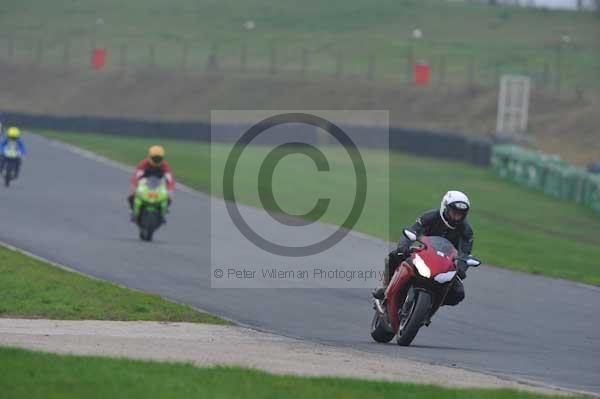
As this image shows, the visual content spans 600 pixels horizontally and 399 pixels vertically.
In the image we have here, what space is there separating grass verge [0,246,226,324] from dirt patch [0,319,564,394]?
482 millimetres

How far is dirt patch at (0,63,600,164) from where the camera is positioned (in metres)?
58.1

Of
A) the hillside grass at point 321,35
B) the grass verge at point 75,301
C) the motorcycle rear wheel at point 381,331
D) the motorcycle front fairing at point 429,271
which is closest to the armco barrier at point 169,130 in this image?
the hillside grass at point 321,35

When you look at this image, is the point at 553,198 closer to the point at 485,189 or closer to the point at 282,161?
the point at 485,189

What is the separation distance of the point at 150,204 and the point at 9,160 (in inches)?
376

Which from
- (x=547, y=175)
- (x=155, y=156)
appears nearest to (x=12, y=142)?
(x=155, y=156)

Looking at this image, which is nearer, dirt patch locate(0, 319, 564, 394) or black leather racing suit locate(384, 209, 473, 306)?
dirt patch locate(0, 319, 564, 394)

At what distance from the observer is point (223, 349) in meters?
11.5

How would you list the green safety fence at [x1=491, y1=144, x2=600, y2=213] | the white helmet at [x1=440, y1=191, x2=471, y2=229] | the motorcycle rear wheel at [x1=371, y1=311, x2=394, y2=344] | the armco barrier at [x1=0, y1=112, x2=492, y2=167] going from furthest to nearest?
1. the armco barrier at [x1=0, y1=112, x2=492, y2=167]
2. the green safety fence at [x1=491, y1=144, x2=600, y2=213]
3. the motorcycle rear wheel at [x1=371, y1=311, x2=394, y2=344]
4. the white helmet at [x1=440, y1=191, x2=471, y2=229]

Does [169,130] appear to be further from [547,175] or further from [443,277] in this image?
[443,277]

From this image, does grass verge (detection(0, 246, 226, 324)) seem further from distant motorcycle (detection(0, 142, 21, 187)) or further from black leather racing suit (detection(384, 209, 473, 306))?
distant motorcycle (detection(0, 142, 21, 187))

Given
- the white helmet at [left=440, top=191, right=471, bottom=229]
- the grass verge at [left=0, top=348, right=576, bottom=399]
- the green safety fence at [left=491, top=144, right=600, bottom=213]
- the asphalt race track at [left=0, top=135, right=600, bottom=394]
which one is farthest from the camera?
the green safety fence at [left=491, top=144, right=600, bottom=213]

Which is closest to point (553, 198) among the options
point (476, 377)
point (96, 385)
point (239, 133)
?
point (239, 133)

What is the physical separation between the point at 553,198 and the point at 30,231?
747 inches

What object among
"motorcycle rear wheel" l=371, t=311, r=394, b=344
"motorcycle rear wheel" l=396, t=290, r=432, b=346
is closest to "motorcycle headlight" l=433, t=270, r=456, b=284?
"motorcycle rear wheel" l=396, t=290, r=432, b=346
